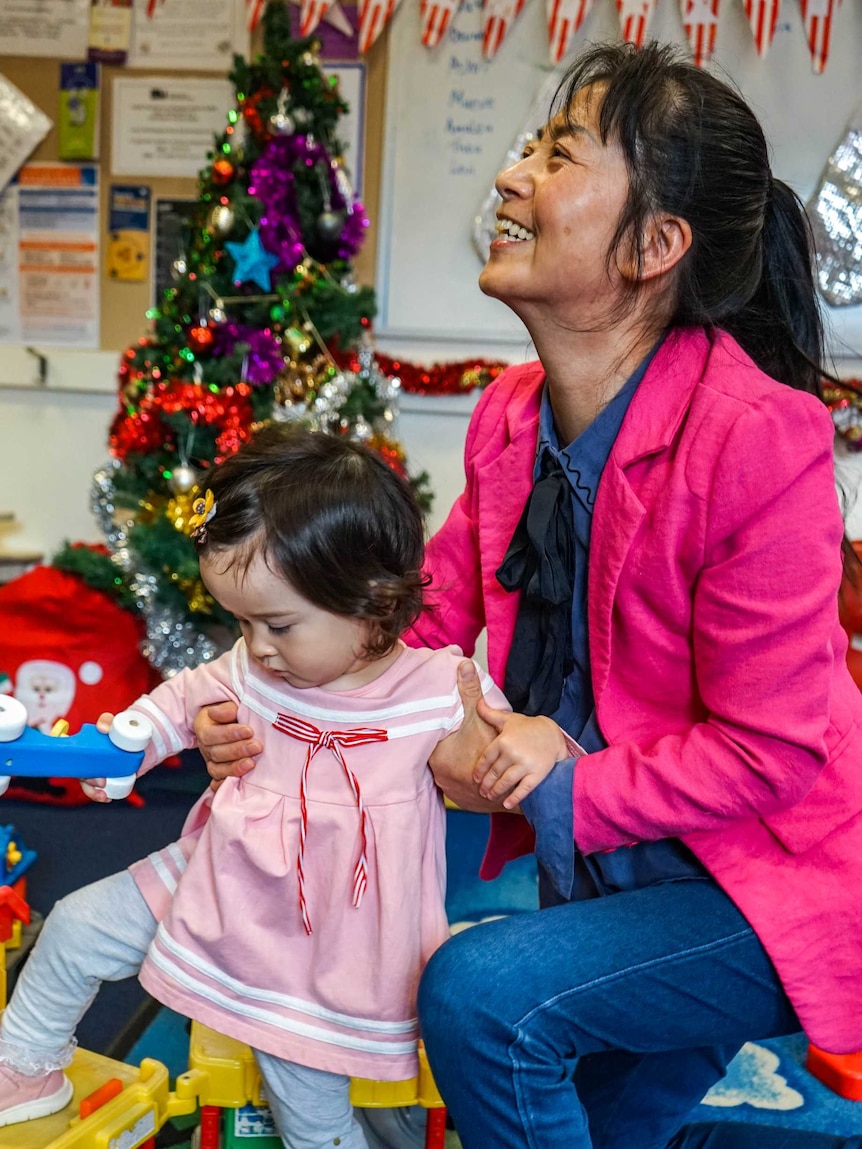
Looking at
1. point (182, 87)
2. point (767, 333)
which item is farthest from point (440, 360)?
point (767, 333)

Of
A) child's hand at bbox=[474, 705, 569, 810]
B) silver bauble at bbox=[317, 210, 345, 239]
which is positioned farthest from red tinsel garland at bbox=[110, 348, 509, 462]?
child's hand at bbox=[474, 705, 569, 810]

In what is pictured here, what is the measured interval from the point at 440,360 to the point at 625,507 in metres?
1.97

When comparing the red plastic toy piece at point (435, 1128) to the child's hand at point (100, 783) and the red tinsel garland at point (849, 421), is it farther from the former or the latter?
the red tinsel garland at point (849, 421)

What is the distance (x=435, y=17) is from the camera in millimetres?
2748

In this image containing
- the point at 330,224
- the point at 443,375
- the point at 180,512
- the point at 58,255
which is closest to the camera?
the point at 180,512

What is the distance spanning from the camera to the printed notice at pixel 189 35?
115 inches

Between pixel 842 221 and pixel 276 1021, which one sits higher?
pixel 842 221

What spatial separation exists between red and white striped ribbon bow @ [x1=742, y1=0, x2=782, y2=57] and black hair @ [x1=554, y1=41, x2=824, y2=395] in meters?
1.71

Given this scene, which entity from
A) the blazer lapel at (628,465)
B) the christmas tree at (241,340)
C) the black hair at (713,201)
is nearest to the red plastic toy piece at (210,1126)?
the blazer lapel at (628,465)

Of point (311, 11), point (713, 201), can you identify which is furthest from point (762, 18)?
point (713, 201)

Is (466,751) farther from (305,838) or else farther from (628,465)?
(628,465)

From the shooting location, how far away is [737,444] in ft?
3.20

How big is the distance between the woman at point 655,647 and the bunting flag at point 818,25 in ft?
5.96

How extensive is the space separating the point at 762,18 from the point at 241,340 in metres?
1.49
